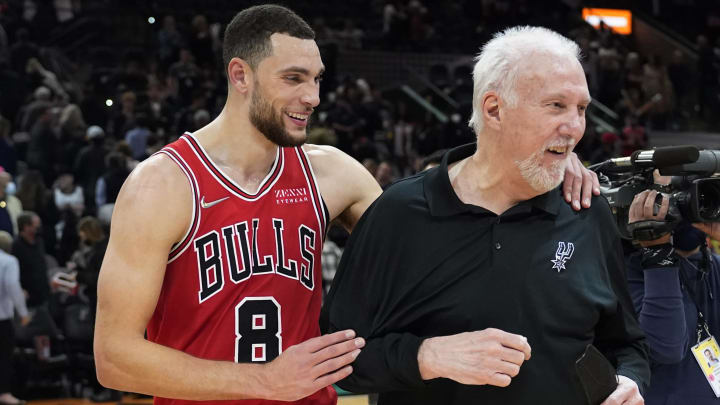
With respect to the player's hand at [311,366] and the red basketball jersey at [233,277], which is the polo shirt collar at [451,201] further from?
the red basketball jersey at [233,277]

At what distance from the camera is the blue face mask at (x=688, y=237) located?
11.2 feet

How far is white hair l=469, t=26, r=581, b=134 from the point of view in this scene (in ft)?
8.25

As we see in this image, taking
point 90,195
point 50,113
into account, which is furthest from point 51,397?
point 50,113

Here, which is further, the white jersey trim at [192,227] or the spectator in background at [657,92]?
the spectator in background at [657,92]

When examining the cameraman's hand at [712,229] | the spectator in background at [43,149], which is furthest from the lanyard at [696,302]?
the spectator in background at [43,149]

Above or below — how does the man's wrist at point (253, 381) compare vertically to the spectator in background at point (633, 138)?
above

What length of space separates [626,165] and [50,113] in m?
9.92

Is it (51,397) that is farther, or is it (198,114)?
(198,114)

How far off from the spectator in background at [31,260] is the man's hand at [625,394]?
6.99 metres

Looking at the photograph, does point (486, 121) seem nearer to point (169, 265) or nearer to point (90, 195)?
point (169, 265)

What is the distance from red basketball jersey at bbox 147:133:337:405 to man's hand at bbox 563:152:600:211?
0.87 meters

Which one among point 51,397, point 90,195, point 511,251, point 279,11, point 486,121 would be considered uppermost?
point 279,11

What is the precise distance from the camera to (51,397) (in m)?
8.97

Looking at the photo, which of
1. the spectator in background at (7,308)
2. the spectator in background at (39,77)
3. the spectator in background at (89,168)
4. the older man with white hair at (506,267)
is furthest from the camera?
the spectator in background at (39,77)
